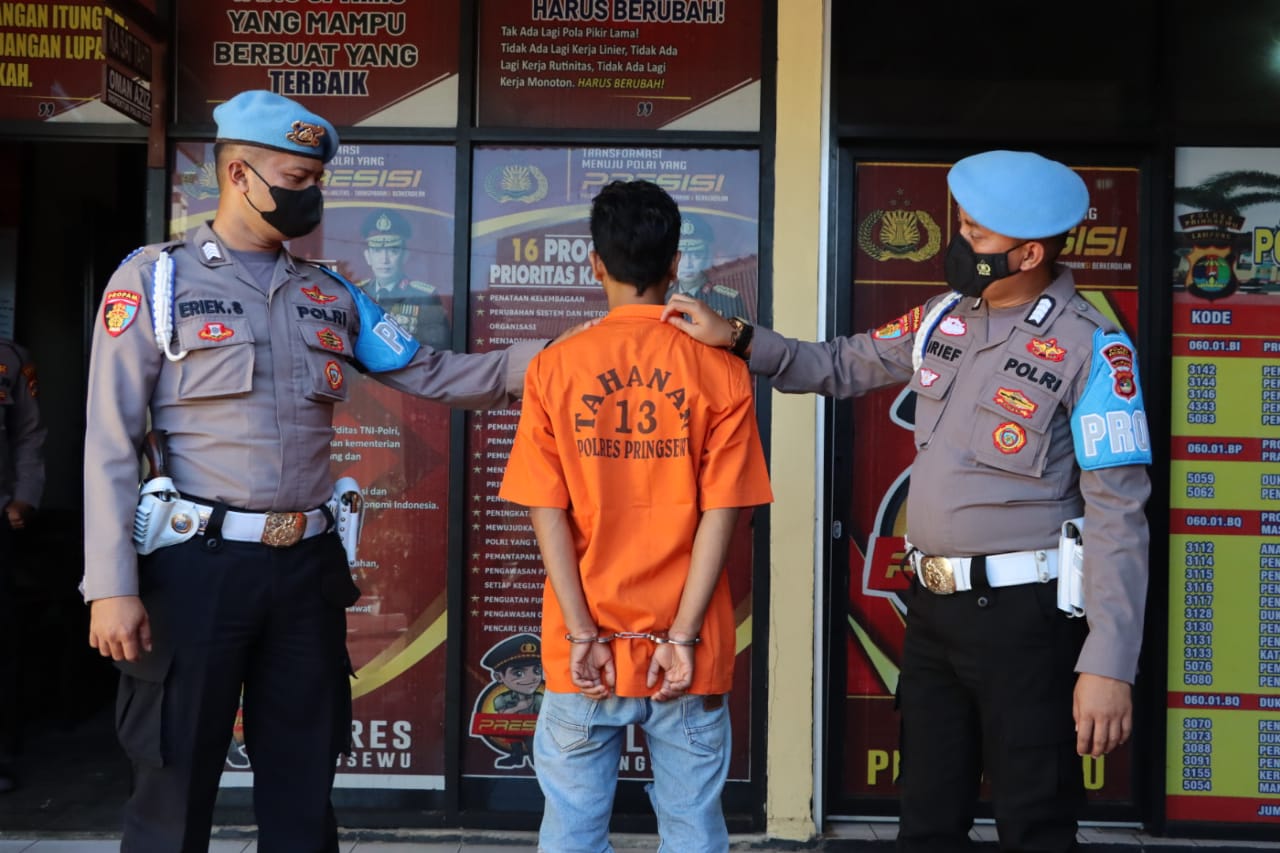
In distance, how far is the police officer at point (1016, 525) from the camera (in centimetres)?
260

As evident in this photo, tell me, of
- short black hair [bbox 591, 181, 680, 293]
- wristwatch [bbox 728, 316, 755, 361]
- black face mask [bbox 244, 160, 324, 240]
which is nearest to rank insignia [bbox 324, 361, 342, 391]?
black face mask [bbox 244, 160, 324, 240]

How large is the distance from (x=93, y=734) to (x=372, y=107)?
3485 millimetres

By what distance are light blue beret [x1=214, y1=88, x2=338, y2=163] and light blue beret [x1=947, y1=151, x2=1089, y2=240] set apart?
5.36ft

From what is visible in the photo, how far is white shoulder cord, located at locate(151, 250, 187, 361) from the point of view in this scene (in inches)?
108

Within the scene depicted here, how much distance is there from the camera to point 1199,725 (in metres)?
4.38

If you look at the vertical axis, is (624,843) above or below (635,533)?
below

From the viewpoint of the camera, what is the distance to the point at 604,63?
4398 mm

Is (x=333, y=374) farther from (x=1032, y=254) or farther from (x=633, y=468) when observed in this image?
(x=1032, y=254)

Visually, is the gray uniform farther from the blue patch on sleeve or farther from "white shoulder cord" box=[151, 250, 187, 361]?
"white shoulder cord" box=[151, 250, 187, 361]

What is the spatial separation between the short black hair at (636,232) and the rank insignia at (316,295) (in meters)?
0.86

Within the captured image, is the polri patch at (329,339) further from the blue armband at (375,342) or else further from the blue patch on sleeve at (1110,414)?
the blue patch on sleeve at (1110,414)

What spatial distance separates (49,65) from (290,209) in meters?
2.23

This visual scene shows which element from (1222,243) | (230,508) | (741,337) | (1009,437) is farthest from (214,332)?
(1222,243)

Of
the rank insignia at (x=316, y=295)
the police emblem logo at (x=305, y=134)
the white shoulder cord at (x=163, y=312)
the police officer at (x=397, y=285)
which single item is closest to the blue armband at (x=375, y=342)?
the rank insignia at (x=316, y=295)
